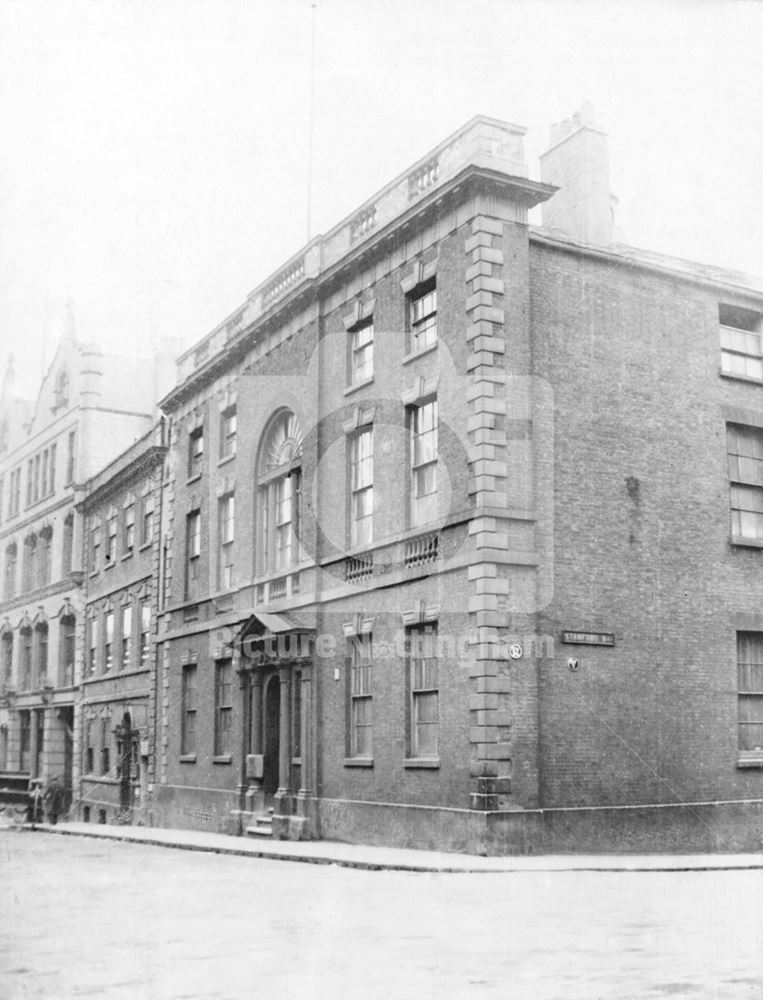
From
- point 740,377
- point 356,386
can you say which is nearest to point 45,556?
point 356,386

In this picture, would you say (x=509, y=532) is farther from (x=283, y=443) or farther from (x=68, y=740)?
(x=68, y=740)

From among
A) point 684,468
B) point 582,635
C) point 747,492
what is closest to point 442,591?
point 582,635

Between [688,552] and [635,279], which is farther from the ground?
[635,279]

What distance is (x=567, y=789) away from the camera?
1892cm

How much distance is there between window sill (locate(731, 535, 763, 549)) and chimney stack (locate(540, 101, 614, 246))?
19.2ft

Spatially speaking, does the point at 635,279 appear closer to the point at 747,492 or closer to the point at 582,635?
the point at 747,492

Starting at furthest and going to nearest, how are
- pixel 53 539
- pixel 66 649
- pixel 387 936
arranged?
pixel 53 539
pixel 66 649
pixel 387 936

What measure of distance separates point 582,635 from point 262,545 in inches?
379

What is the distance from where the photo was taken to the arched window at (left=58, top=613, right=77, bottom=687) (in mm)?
44125

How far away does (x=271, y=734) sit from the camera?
85.6ft

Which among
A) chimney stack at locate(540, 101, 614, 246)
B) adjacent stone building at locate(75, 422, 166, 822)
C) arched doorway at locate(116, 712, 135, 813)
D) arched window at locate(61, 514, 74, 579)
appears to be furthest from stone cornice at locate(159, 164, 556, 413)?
arched window at locate(61, 514, 74, 579)

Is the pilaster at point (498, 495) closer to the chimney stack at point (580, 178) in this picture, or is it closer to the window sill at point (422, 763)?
the window sill at point (422, 763)

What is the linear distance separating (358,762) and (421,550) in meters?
4.11

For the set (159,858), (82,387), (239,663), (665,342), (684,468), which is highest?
(82,387)
